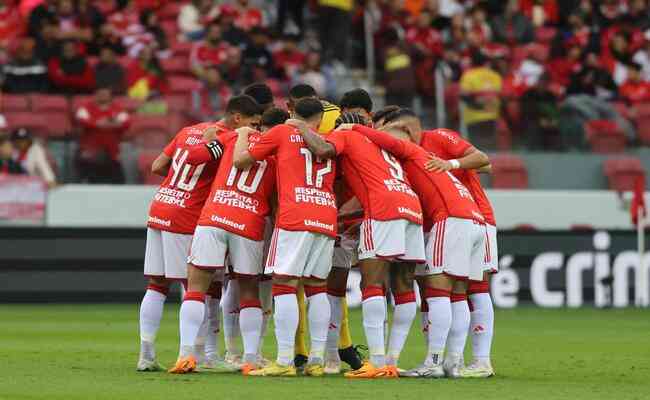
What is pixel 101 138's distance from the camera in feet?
68.1

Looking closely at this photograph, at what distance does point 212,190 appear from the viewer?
37.9 feet

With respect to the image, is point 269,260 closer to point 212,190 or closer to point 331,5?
point 212,190

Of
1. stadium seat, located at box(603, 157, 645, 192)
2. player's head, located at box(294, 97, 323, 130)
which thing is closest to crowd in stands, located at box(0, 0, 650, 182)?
stadium seat, located at box(603, 157, 645, 192)

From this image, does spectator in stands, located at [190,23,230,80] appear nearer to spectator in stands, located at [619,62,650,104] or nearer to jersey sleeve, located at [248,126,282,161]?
spectator in stands, located at [619,62,650,104]

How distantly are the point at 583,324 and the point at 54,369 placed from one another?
8.65 metres

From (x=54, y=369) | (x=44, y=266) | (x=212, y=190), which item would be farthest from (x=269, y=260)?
(x=44, y=266)

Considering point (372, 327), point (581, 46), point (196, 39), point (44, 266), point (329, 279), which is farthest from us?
point (581, 46)

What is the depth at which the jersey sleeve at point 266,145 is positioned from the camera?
11.2 metres

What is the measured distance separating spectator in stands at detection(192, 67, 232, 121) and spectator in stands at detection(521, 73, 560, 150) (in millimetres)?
4630

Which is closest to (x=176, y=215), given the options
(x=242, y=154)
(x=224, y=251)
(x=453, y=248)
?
(x=224, y=251)

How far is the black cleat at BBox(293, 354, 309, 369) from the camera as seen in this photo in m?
12.1

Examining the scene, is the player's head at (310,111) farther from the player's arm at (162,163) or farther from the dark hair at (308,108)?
the player's arm at (162,163)

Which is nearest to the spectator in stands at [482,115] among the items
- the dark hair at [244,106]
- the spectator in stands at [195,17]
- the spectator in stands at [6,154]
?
the spectator in stands at [195,17]

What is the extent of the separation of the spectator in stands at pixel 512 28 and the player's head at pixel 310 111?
50.9 feet
